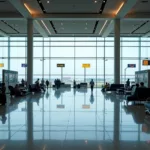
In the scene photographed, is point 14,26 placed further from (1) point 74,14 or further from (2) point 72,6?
(2) point 72,6

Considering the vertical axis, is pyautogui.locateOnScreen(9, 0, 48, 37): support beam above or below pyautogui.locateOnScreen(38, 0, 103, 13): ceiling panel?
below

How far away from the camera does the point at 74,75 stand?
138 feet

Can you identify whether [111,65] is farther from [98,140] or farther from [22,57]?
[98,140]

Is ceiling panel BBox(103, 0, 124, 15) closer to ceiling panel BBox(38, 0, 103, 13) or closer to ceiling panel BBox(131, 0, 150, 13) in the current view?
ceiling panel BBox(38, 0, 103, 13)

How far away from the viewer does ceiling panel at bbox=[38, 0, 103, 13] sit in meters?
22.1

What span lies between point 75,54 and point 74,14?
49.6 feet

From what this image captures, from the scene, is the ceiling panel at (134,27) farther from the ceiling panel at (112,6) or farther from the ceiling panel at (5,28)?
the ceiling panel at (5,28)

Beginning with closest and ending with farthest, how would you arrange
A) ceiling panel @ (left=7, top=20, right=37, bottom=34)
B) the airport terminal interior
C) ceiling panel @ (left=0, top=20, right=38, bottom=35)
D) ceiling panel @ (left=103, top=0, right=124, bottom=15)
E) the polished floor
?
1. the polished floor
2. the airport terminal interior
3. ceiling panel @ (left=103, top=0, right=124, bottom=15)
4. ceiling panel @ (left=7, top=20, right=37, bottom=34)
5. ceiling panel @ (left=0, top=20, right=38, bottom=35)

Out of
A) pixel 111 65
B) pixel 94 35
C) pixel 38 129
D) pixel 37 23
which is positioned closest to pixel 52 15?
pixel 37 23

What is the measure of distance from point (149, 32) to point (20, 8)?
19276 mm

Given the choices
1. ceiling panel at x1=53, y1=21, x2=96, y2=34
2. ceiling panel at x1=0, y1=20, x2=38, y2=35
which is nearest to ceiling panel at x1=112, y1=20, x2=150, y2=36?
ceiling panel at x1=53, y1=21, x2=96, y2=34

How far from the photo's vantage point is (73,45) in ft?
135

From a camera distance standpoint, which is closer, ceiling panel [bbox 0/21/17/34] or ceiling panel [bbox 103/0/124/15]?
ceiling panel [bbox 103/0/124/15]

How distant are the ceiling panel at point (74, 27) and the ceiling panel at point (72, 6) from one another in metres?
4.53
